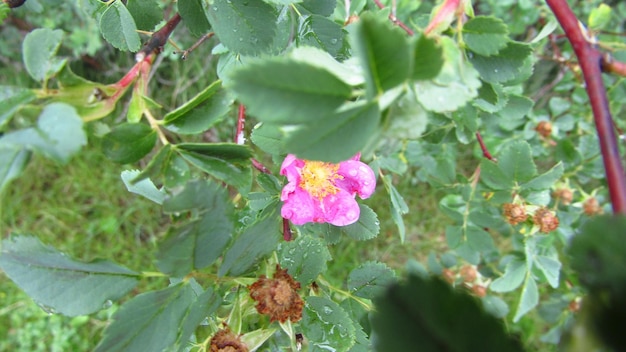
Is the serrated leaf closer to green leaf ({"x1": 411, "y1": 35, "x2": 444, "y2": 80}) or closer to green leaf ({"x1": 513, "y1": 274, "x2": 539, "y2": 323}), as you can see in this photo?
green leaf ({"x1": 411, "y1": 35, "x2": 444, "y2": 80})

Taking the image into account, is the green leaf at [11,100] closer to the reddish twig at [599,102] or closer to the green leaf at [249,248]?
the green leaf at [249,248]

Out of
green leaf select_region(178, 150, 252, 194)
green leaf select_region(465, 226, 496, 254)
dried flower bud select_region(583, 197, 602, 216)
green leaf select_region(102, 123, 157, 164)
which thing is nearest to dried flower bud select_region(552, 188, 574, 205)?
dried flower bud select_region(583, 197, 602, 216)

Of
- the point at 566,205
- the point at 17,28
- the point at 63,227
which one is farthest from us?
the point at 63,227

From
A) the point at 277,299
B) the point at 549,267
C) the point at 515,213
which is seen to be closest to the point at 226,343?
the point at 277,299

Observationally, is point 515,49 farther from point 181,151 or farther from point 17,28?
point 17,28

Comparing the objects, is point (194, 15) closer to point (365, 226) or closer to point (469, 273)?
point (365, 226)

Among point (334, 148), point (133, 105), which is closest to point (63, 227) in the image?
point (133, 105)
